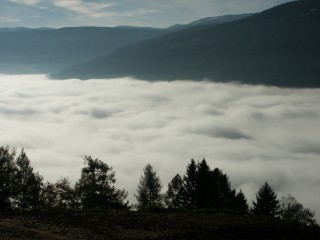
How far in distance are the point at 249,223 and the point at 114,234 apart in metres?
8.44

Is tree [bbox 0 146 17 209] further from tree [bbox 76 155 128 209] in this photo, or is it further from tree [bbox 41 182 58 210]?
tree [bbox 76 155 128 209]

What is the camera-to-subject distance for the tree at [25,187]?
49.8 m

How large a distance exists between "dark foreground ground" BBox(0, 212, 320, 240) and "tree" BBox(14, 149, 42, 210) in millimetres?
24855

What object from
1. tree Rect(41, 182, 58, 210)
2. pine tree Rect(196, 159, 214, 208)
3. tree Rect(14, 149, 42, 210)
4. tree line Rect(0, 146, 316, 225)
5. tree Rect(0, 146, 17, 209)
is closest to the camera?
tree Rect(0, 146, 17, 209)

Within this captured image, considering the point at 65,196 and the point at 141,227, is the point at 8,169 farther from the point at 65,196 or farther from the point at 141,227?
the point at 141,227

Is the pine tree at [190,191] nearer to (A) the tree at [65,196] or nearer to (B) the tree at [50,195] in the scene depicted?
(A) the tree at [65,196]

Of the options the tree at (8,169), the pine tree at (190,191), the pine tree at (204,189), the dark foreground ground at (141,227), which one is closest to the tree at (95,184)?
the tree at (8,169)

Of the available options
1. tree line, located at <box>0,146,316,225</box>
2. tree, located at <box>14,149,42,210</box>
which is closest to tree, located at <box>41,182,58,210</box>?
tree line, located at <box>0,146,316,225</box>

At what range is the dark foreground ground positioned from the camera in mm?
21578

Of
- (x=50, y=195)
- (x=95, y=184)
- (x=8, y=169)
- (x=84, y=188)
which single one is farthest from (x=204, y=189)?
(x=8, y=169)

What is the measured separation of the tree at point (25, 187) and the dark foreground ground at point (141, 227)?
24.9 metres

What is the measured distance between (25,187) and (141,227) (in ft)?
105

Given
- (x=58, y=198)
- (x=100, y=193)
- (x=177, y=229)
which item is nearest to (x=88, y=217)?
(x=177, y=229)

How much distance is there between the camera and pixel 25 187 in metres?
50.8
